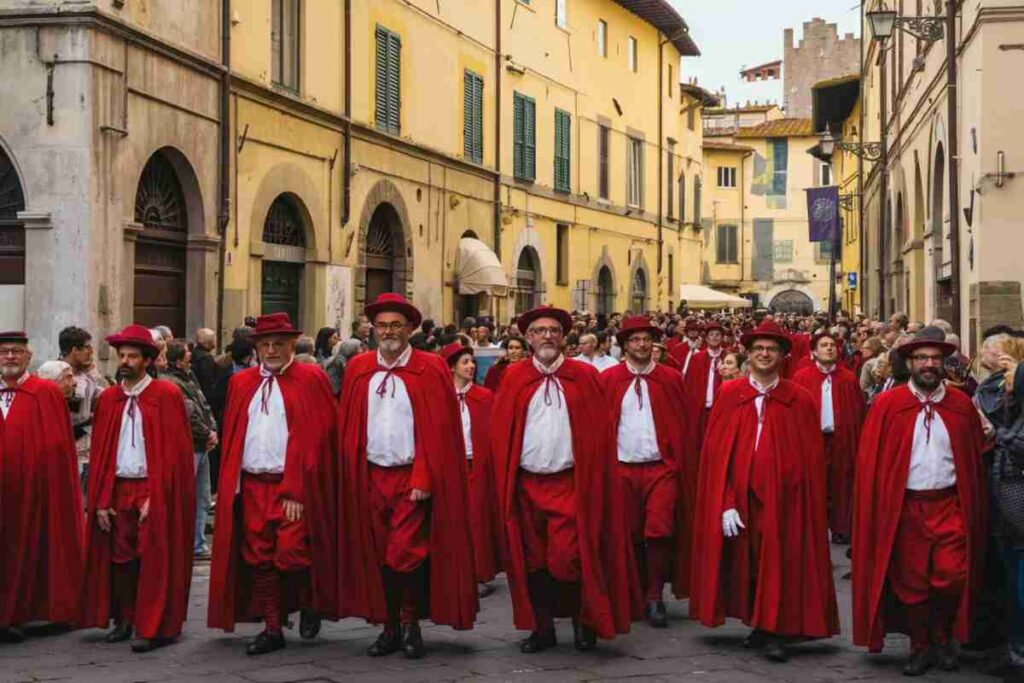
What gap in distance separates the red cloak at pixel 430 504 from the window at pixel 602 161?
2933 cm

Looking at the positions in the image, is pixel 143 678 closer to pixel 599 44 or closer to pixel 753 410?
pixel 753 410

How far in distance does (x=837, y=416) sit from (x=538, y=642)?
16.1ft

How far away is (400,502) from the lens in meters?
8.94

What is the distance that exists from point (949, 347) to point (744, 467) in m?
1.30

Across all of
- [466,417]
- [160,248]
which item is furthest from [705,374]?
[160,248]

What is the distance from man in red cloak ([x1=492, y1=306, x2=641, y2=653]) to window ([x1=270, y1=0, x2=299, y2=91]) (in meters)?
13.1

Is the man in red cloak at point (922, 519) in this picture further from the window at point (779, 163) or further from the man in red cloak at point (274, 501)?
the window at point (779, 163)

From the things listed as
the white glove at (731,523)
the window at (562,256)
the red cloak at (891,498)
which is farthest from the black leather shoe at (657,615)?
the window at (562,256)

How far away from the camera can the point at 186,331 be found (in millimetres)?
19062

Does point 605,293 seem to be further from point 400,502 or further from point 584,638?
point 400,502

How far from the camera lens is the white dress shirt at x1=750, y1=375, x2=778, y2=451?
905 centimetres

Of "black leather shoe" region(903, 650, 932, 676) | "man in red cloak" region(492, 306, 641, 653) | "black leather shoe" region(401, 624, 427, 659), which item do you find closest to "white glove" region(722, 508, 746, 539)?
"man in red cloak" region(492, 306, 641, 653)

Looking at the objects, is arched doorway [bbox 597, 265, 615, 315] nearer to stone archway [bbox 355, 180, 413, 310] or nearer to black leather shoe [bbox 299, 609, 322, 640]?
stone archway [bbox 355, 180, 413, 310]

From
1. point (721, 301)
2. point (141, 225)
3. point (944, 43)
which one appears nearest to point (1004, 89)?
point (944, 43)
